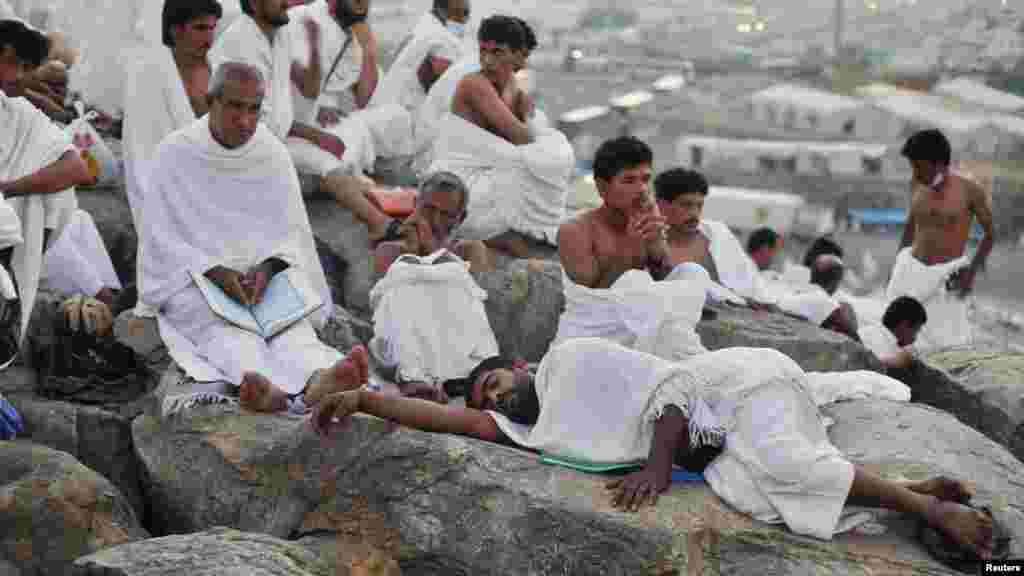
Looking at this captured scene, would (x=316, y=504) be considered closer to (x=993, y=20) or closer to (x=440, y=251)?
(x=440, y=251)

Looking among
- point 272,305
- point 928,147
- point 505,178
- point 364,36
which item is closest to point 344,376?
point 272,305

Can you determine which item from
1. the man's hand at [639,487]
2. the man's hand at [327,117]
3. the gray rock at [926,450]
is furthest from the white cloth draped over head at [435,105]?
the man's hand at [639,487]

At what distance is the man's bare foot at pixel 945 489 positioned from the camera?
4.48m

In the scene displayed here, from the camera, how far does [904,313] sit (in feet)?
27.3

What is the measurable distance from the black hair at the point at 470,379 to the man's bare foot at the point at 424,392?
0.41ft

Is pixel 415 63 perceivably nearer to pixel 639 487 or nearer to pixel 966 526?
pixel 639 487

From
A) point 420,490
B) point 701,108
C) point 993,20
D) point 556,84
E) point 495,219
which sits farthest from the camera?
point 556,84

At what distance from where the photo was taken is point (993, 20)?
70.7 ft

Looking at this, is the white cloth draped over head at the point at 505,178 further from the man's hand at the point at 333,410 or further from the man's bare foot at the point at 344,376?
the man's hand at the point at 333,410

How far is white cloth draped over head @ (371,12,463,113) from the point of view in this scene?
9711 millimetres

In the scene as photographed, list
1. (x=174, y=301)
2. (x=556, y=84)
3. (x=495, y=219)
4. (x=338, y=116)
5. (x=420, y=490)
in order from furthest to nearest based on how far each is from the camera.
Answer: (x=556, y=84), (x=338, y=116), (x=495, y=219), (x=174, y=301), (x=420, y=490)

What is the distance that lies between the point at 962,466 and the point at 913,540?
63 centimetres

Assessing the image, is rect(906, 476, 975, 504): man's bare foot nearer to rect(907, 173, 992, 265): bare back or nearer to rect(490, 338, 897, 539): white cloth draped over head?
rect(490, 338, 897, 539): white cloth draped over head

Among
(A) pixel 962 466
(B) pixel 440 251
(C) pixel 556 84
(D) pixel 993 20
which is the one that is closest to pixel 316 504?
(B) pixel 440 251
